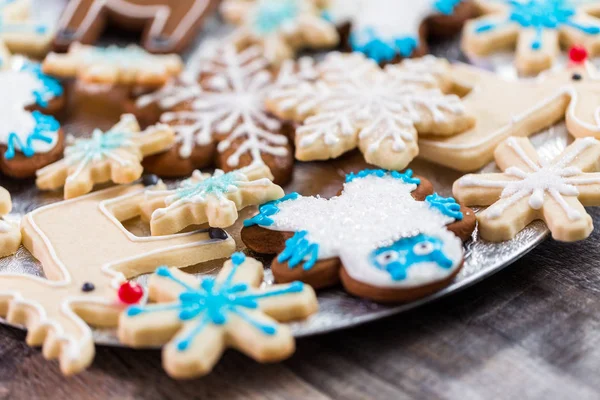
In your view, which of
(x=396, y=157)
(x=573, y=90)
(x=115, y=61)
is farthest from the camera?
(x=115, y=61)

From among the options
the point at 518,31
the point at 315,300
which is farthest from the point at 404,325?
the point at 518,31

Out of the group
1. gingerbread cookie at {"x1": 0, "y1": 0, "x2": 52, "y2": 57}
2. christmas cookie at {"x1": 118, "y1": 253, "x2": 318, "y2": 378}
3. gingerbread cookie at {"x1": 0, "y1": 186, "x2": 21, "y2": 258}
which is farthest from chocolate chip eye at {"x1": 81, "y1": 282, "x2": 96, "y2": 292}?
gingerbread cookie at {"x1": 0, "y1": 0, "x2": 52, "y2": 57}

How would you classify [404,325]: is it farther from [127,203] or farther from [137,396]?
[127,203]

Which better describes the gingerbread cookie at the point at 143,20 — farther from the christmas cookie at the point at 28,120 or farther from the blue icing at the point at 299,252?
the blue icing at the point at 299,252

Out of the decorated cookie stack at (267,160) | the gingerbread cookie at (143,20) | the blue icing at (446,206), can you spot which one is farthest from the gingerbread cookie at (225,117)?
the blue icing at (446,206)

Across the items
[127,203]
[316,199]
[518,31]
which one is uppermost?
[518,31]

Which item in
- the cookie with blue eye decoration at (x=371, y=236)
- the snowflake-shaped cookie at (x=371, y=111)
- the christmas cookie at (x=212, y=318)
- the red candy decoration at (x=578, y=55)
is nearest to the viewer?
the christmas cookie at (x=212, y=318)

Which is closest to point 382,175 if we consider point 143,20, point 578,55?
point 578,55
